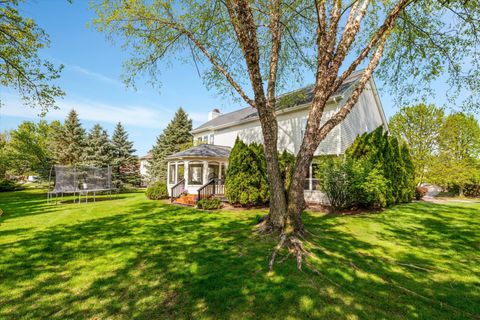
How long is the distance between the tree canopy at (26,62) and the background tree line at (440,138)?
2780 centimetres

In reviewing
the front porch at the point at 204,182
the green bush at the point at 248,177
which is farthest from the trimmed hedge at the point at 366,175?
the front porch at the point at 204,182

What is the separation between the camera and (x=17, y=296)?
11.1 feet

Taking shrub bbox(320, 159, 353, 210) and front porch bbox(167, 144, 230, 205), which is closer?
shrub bbox(320, 159, 353, 210)

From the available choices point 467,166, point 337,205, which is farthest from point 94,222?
point 467,166

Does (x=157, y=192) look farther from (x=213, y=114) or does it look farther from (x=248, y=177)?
(x=213, y=114)

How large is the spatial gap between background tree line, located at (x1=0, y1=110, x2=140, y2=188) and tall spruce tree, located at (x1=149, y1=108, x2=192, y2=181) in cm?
238

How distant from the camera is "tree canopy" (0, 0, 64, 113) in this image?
857cm

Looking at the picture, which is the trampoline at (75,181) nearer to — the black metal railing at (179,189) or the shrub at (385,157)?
the black metal railing at (179,189)

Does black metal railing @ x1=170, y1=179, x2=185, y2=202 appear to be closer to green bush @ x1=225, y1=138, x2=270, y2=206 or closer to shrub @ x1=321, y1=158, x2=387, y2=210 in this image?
green bush @ x1=225, y1=138, x2=270, y2=206

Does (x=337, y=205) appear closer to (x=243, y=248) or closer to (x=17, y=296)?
(x=243, y=248)

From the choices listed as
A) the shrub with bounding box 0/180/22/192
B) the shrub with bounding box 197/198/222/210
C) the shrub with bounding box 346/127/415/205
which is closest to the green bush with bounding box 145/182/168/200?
the shrub with bounding box 197/198/222/210

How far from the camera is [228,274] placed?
161 inches

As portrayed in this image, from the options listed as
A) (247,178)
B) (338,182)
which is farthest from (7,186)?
(338,182)

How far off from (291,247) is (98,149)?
22947 mm
